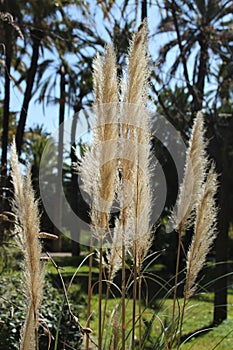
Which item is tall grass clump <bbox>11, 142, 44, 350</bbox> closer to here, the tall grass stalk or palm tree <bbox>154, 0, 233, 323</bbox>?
the tall grass stalk

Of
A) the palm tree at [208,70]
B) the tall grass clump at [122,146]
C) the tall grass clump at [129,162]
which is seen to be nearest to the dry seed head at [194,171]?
the tall grass clump at [129,162]

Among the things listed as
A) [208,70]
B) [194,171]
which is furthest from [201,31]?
[194,171]

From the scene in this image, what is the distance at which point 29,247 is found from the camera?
1.25 meters

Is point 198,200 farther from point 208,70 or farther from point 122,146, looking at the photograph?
point 208,70

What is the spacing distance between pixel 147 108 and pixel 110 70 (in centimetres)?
14

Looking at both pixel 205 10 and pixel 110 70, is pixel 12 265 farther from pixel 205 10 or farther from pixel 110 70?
pixel 205 10

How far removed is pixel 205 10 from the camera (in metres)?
7.19

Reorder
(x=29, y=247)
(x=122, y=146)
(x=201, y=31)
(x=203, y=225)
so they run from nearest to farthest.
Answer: (x=29, y=247)
(x=122, y=146)
(x=203, y=225)
(x=201, y=31)

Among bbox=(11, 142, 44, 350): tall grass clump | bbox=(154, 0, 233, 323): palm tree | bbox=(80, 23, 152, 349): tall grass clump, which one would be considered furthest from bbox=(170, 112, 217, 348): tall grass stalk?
bbox=(154, 0, 233, 323): palm tree

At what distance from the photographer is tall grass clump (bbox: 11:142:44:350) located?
→ 4.05 feet

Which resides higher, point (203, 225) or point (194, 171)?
point (194, 171)

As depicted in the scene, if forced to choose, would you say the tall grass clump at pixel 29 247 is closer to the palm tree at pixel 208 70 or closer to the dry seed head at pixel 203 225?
the dry seed head at pixel 203 225

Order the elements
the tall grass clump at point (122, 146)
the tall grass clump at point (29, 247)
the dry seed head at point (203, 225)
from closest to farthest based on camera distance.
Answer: the tall grass clump at point (29, 247) → the tall grass clump at point (122, 146) → the dry seed head at point (203, 225)

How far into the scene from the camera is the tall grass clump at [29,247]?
1233mm
